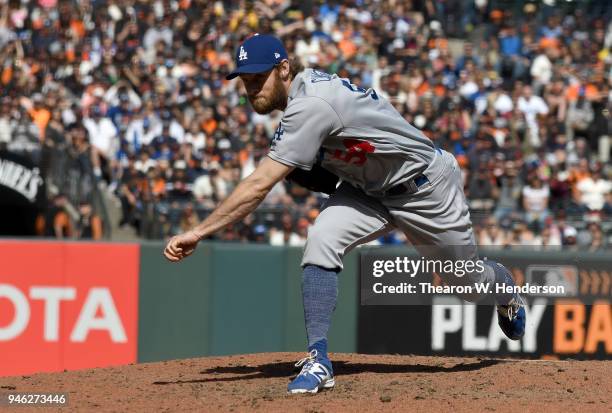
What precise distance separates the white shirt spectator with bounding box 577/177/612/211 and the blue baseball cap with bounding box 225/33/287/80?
7815mm

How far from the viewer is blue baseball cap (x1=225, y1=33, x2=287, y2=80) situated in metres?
5.45

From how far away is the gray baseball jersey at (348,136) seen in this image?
543cm

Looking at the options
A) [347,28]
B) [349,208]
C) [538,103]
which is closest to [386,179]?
[349,208]

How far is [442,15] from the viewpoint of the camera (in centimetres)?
1655

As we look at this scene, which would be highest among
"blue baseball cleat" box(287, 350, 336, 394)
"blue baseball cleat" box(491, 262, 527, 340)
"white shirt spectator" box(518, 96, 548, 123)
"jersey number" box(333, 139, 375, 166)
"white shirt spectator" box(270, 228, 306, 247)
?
"white shirt spectator" box(518, 96, 548, 123)

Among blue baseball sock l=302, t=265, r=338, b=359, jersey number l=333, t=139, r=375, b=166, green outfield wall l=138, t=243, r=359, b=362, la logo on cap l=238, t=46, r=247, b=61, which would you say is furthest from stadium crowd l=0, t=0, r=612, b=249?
la logo on cap l=238, t=46, r=247, b=61

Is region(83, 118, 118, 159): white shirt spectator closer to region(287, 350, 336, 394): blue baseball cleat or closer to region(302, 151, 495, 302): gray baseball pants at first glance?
region(302, 151, 495, 302): gray baseball pants

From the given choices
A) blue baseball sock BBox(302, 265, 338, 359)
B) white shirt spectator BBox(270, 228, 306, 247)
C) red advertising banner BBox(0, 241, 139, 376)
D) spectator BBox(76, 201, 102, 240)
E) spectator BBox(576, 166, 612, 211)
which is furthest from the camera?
spectator BBox(576, 166, 612, 211)

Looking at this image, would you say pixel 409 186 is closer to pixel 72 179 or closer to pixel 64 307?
pixel 64 307

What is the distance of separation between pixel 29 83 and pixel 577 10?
26.6ft

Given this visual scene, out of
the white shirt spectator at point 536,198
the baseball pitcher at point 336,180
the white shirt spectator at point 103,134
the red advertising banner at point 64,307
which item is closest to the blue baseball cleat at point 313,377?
the baseball pitcher at point 336,180

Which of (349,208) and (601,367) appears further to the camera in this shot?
(601,367)

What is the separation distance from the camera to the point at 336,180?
627 centimetres

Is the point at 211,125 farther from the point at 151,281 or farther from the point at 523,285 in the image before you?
the point at 523,285
